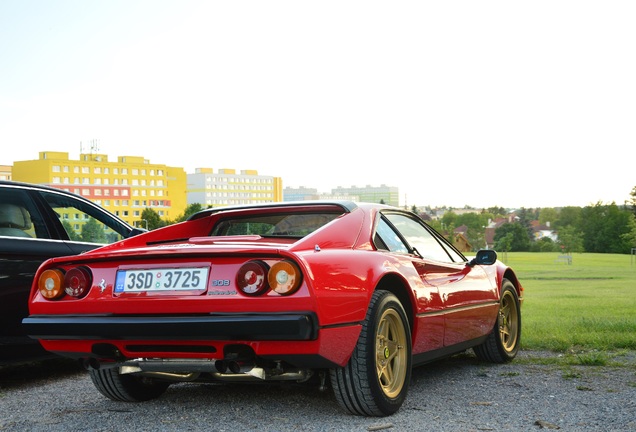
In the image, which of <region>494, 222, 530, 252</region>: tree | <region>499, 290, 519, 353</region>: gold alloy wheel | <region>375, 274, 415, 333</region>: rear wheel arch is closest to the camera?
<region>375, 274, 415, 333</region>: rear wheel arch

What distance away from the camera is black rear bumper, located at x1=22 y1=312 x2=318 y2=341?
13.6 ft

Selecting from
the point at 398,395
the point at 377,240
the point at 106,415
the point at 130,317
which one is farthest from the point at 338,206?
the point at 106,415

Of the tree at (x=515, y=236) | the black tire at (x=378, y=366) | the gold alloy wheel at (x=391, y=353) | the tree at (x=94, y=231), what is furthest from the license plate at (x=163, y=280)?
the tree at (x=515, y=236)

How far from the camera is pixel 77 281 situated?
4711 millimetres

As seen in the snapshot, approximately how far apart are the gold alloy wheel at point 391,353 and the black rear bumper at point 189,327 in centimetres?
81

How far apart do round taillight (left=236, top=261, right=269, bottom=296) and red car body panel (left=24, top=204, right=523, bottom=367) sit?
36 mm

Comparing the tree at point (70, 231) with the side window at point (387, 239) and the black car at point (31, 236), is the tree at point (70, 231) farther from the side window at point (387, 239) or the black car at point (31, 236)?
the side window at point (387, 239)

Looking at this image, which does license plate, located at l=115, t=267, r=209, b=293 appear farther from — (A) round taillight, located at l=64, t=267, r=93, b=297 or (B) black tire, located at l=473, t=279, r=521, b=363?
(B) black tire, located at l=473, t=279, r=521, b=363

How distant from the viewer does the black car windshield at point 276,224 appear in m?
5.54

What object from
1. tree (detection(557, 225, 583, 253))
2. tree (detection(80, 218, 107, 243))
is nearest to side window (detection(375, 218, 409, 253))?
tree (detection(80, 218, 107, 243))

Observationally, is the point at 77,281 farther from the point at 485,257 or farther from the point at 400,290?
the point at 485,257

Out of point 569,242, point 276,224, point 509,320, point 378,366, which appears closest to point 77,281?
point 276,224

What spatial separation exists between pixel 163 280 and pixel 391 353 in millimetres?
1474

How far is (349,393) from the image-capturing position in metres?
4.63
